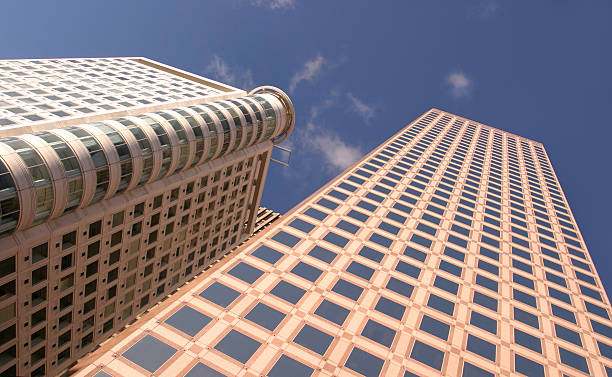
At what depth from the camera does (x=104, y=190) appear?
4234 centimetres

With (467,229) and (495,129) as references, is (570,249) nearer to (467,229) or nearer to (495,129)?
(467,229)

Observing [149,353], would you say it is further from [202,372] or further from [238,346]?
[238,346]

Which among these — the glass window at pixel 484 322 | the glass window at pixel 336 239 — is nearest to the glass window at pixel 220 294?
the glass window at pixel 336 239

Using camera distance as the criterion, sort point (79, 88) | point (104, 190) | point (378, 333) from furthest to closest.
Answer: point (79, 88), point (104, 190), point (378, 333)

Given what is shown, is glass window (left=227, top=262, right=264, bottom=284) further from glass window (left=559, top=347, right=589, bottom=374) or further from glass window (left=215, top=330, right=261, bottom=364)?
glass window (left=559, top=347, right=589, bottom=374)

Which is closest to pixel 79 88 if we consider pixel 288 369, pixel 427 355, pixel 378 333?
pixel 288 369

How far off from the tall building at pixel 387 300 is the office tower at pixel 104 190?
50.8 ft

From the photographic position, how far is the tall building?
96.3 feet

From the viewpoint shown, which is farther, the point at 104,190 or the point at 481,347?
the point at 104,190

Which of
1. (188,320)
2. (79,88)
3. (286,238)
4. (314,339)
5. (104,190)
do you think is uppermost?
(79,88)

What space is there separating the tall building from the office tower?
610 inches

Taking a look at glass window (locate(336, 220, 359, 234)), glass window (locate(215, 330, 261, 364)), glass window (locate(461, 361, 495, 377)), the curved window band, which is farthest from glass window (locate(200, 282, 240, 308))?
glass window (locate(461, 361, 495, 377))

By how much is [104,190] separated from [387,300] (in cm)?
3242

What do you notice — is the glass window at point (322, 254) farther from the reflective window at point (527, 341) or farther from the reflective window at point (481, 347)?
the reflective window at point (527, 341)
